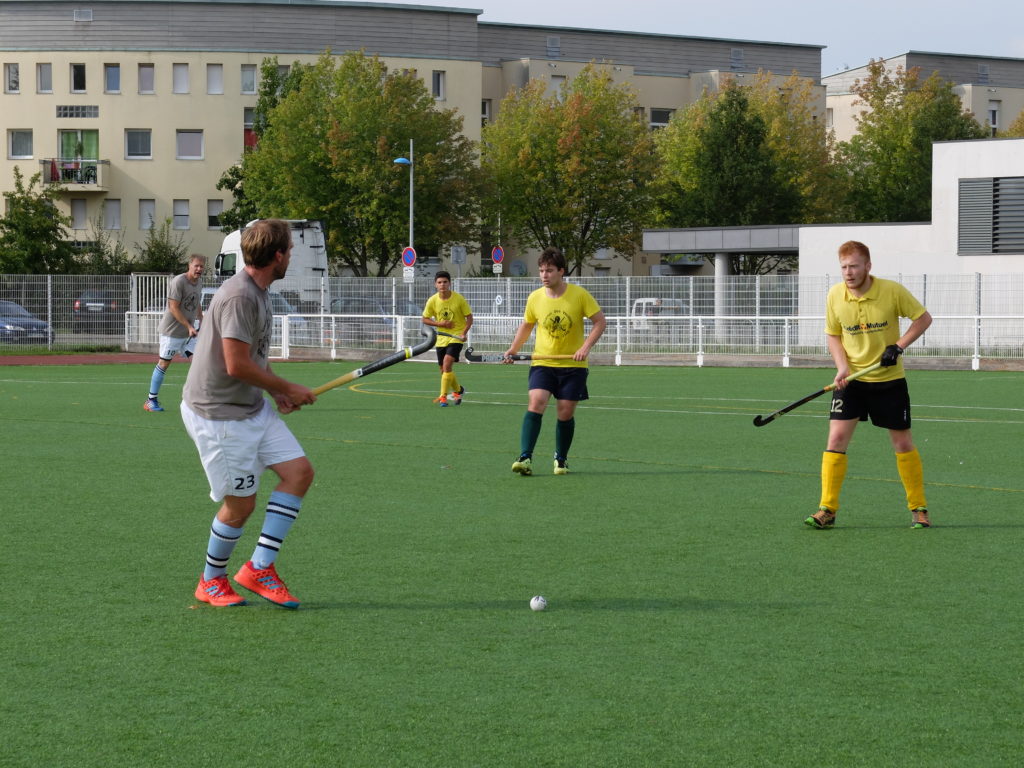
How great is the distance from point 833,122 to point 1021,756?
9638cm

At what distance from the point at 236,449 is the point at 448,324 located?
44.0 feet

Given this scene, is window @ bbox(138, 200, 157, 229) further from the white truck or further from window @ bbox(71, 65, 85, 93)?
the white truck

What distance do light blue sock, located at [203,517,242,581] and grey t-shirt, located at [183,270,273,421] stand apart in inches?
22.5

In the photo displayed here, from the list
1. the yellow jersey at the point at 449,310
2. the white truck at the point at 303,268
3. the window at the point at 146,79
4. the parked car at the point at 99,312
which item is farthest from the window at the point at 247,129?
the yellow jersey at the point at 449,310

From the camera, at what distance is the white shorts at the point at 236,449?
20.6 feet

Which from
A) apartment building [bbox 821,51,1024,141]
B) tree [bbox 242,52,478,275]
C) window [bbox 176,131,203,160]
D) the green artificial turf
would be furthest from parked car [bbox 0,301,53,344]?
apartment building [bbox 821,51,1024,141]

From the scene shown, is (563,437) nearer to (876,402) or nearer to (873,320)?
(876,402)

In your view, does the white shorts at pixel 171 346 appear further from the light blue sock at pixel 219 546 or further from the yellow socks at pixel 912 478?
the light blue sock at pixel 219 546

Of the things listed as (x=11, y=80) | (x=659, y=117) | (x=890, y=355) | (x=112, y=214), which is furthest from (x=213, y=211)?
(x=890, y=355)

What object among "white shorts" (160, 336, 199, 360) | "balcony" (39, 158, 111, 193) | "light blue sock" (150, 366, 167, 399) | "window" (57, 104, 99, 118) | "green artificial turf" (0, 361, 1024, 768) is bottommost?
"green artificial turf" (0, 361, 1024, 768)

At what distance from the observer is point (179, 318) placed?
1841cm

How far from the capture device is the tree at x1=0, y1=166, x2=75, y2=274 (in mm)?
50375

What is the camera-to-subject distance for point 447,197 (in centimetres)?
5831

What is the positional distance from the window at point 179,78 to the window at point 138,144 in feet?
8.31
